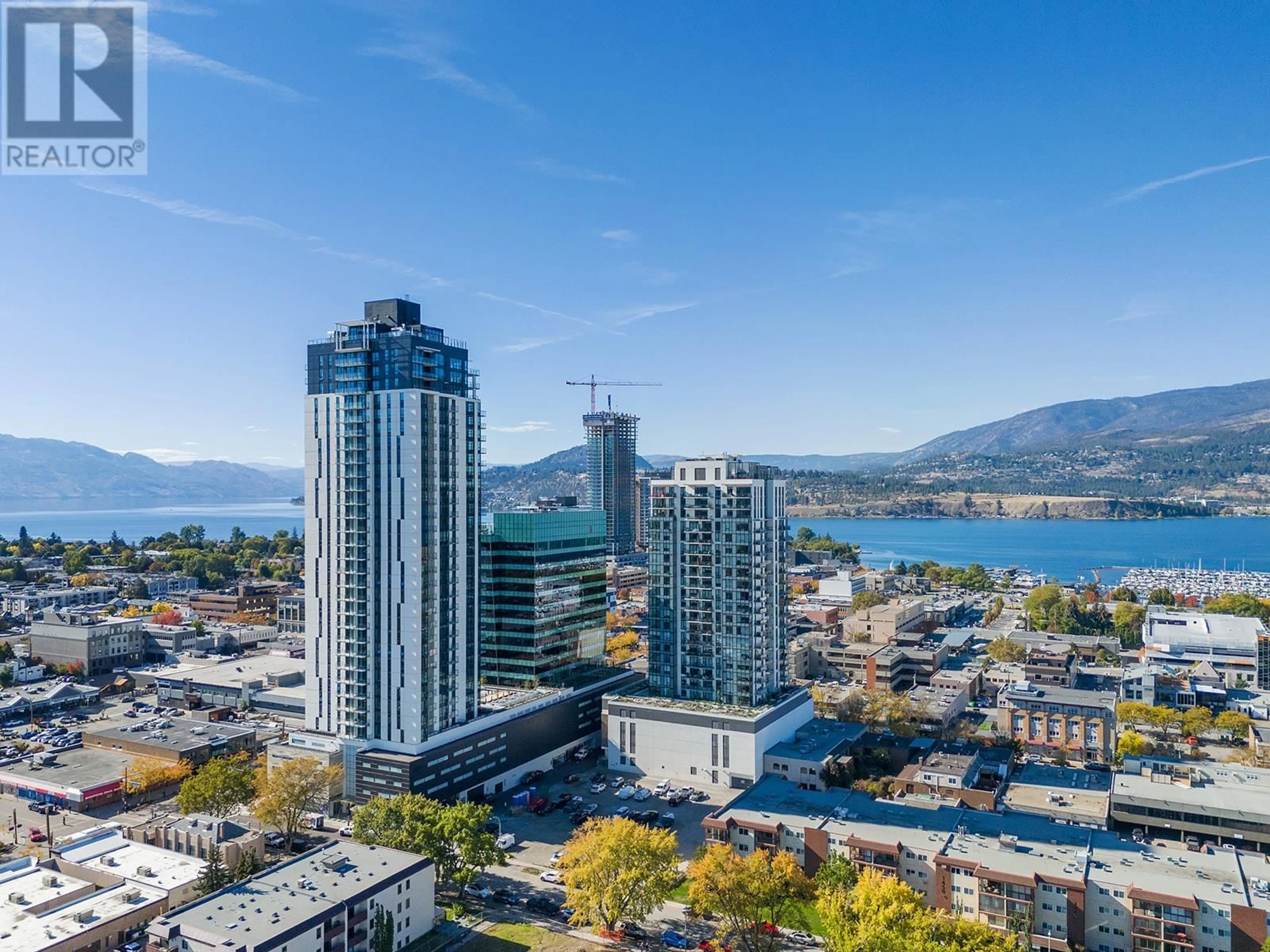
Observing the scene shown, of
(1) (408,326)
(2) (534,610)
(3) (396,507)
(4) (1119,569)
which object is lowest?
(4) (1119,569)

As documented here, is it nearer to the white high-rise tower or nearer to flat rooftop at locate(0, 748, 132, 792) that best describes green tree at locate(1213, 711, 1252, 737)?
the white high-rise tower

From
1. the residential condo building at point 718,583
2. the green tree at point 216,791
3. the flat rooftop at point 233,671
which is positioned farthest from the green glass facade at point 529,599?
the flat rooftop at point 233,671

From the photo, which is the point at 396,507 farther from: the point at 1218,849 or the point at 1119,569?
the point at 1119,569

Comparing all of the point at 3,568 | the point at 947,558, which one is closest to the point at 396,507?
the point at 3,568

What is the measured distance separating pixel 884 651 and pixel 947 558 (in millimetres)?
122541

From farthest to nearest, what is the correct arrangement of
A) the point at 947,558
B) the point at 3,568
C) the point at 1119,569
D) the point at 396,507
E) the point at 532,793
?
the point at 947,558 < the point at 1119,569 < the point at 3,568 < the point at 532,793 < the point at 396,507

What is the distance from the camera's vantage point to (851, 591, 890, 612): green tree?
92.2 meters

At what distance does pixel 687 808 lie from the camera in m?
38.2

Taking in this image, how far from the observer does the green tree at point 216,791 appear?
3341 cm

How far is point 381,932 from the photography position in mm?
25078

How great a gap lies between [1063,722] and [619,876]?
3358 centimetres

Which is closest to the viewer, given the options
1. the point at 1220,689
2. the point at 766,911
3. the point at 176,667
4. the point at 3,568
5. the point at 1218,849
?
the point at 766,911

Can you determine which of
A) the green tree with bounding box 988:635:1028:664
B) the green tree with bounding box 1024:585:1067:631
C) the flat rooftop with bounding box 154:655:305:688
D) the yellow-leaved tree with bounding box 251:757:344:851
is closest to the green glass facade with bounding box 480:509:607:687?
the yellow-leaved tree with bounding box 251:757:344:851

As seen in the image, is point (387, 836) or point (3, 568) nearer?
point (387, 836)
